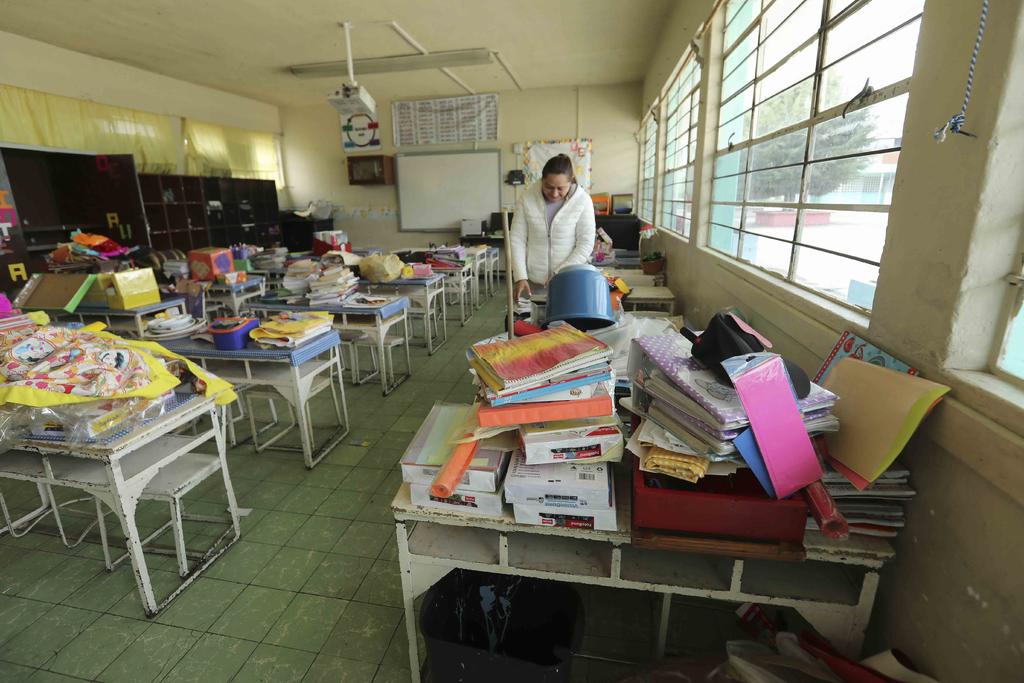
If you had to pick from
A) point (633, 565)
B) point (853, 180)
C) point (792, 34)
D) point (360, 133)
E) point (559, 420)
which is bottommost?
point (633, 565)

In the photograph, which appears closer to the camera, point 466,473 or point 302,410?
point 466,473

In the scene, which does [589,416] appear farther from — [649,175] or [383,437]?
[649,175]

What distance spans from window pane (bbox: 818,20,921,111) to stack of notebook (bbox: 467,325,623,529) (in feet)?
3.36

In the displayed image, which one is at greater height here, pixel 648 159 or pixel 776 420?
pixel 648 159

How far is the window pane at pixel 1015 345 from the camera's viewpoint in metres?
0.92

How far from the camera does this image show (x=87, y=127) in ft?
18.5

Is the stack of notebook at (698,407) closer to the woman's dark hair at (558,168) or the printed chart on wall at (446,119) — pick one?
the woman's dark hair at (558,168)

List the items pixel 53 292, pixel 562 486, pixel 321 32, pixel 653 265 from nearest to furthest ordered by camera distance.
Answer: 1. pixel 562 486
2. pixel 53 292
3. pixel 653 265
4. pixel 321 32

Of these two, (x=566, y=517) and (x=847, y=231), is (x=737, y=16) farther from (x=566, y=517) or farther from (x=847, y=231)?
(x=566, y=517)

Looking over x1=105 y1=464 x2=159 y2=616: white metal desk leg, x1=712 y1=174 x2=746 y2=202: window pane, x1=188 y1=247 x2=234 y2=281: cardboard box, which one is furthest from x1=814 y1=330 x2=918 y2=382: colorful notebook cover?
x1=188 y1=247 x2=234 y2=281: cardboard box

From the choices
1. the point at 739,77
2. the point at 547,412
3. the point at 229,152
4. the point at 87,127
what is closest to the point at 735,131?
the point at 739,77

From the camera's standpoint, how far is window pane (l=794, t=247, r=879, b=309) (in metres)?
1.40

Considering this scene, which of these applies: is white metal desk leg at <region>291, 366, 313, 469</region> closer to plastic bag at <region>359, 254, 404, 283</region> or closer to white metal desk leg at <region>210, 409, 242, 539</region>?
white metal desk leg at <region>210, 409, 242, 539</region>

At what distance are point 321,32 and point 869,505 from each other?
592cm
